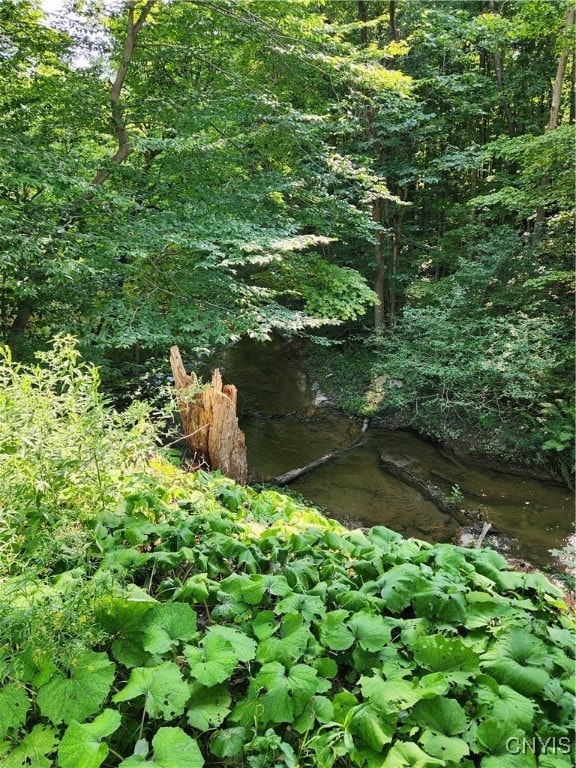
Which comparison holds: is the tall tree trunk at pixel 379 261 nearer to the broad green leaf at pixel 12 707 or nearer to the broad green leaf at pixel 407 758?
the broad green leaf at pixel 407 758

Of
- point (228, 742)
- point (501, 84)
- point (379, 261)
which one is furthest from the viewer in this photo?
point (501, 84)

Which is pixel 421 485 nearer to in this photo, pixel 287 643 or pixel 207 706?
pixel 287 643

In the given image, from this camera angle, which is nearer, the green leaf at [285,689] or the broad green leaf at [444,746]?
the broad green leaf at [444,746]

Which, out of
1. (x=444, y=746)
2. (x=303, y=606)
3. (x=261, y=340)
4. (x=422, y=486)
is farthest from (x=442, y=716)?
(x=422, y=486)

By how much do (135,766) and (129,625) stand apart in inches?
17.9

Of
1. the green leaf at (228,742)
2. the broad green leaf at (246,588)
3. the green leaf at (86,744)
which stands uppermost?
the broad green leaf at (246,588)

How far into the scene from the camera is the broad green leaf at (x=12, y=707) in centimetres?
118

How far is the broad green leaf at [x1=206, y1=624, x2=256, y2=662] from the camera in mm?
1406

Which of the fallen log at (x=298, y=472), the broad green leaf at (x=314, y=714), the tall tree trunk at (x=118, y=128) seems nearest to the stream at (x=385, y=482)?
the fallen log at (x=298, y=472)

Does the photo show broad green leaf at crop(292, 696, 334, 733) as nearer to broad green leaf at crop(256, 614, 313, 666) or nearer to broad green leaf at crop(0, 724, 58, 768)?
broad green leaf at crop(256, 614, 313, 666)

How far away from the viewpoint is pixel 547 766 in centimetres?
114

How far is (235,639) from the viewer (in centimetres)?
147

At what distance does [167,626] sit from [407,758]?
31.8 inches

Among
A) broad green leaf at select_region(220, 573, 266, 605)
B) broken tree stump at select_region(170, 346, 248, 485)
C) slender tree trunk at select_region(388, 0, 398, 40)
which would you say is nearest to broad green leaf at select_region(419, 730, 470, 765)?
broad green leaf at select_region(220, 573, 266, 605)
